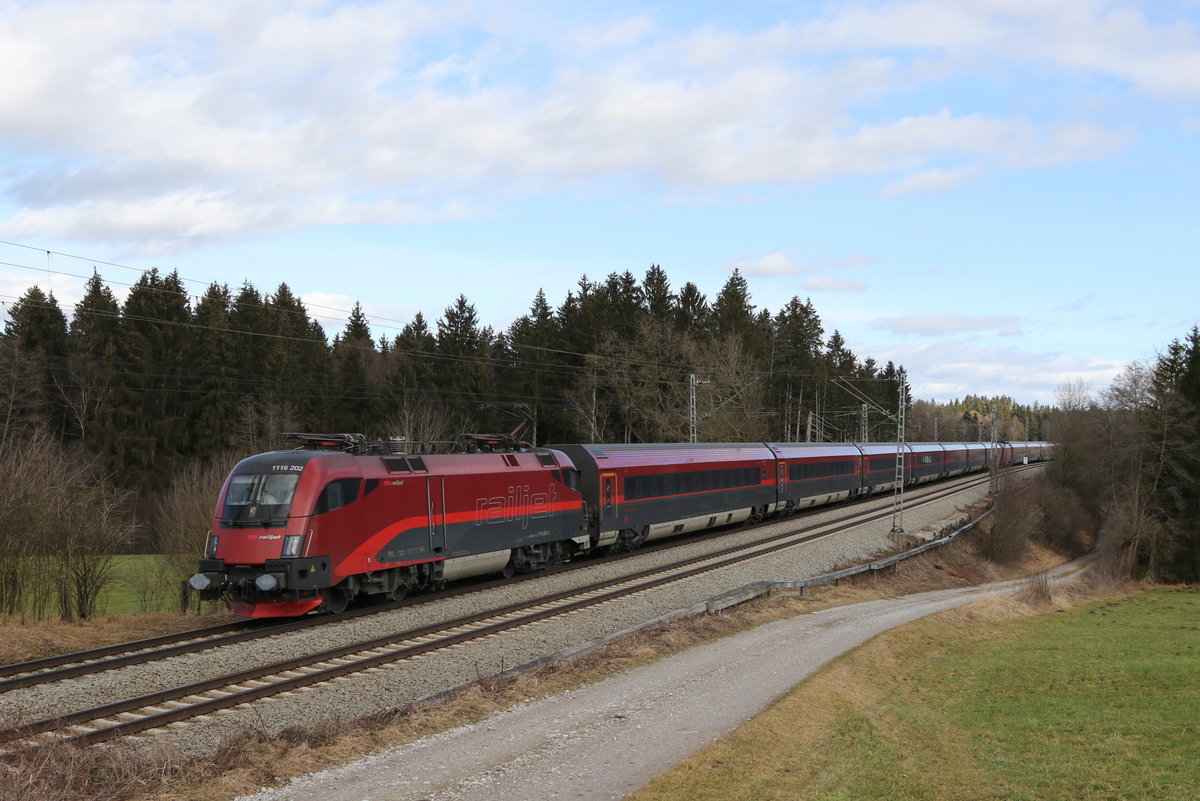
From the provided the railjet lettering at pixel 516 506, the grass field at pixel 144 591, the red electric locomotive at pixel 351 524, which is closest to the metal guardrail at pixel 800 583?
the railjet lettering at pixel 516 506

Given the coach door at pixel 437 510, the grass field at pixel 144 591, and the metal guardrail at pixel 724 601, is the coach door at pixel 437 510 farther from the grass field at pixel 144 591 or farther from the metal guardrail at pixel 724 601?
the grass field at pixel 144 591

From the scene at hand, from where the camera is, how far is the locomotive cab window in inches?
716

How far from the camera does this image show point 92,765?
29.9ft

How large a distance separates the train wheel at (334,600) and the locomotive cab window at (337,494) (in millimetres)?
1739

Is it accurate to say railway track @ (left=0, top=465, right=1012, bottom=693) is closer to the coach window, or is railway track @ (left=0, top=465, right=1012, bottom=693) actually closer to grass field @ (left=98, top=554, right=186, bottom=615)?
the coach window

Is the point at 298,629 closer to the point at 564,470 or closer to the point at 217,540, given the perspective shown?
the point at 217,540

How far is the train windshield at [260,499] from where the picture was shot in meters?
17.9

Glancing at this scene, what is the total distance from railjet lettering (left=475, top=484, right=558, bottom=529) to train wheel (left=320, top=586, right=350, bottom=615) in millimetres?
4175

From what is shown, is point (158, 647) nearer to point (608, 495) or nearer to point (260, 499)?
point (260, 499)

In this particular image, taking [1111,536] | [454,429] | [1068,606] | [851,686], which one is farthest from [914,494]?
[851,686]

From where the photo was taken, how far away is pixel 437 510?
2122cm

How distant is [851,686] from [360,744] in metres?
8.54

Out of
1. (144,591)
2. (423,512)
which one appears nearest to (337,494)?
(423,512)

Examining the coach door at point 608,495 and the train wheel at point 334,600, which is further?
the coach door at point 608,495
